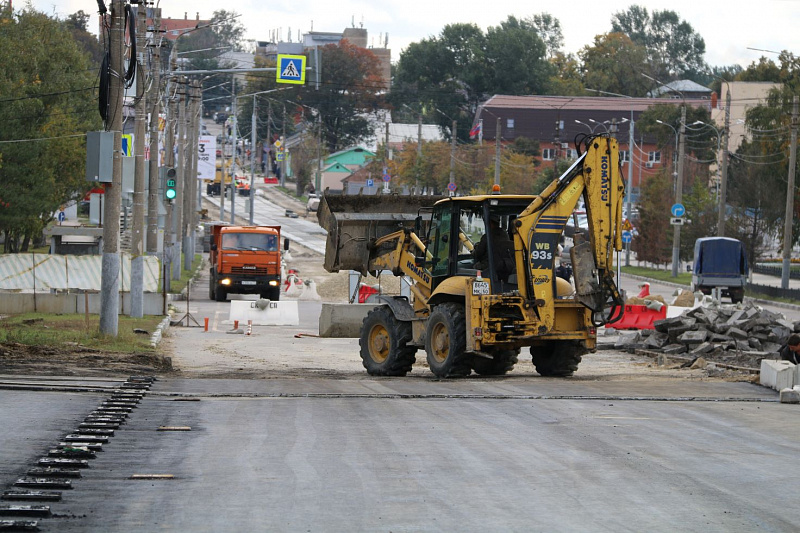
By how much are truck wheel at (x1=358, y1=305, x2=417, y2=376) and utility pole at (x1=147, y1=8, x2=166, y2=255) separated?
17263 millimetres

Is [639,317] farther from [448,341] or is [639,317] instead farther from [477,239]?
[448,341]

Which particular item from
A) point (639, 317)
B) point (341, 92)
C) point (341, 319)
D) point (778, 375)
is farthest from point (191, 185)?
point (341, 92)

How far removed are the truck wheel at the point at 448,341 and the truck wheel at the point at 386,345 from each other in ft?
2.85

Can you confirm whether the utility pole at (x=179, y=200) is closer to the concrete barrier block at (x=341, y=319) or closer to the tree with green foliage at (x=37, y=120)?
the tree with green foliage at (x=37, y=120)

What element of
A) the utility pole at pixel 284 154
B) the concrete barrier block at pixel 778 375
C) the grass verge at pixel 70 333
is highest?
the utility pole at pixel 284 154

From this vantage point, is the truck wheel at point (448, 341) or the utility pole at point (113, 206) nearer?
the truck wheel at point (448, 341)

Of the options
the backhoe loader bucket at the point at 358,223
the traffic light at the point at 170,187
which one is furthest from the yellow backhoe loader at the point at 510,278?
the traffic light at the point at 170,187

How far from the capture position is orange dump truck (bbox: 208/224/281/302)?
4350 centimetres

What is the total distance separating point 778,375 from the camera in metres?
17.3

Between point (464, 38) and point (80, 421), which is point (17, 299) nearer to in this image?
point (80, 421)

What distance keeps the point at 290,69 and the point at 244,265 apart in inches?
295

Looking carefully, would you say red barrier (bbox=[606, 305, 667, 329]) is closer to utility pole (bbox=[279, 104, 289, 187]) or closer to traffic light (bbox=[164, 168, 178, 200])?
traffic light (bbox=[164, 168, 178, 200])

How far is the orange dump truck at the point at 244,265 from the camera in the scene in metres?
43.5

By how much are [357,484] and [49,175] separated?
43244 mm
